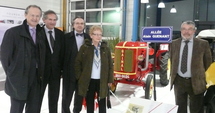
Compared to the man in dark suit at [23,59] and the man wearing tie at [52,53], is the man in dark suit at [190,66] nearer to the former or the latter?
the man wearing tie at [52,53]

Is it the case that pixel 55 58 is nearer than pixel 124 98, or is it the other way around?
pixel 55 58

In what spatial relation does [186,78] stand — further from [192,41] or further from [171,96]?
[171,96]

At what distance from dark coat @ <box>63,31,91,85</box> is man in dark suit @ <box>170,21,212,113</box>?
118cm

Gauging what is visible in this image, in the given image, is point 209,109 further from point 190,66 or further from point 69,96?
point 69,96

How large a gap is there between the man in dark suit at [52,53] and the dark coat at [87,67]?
0.27m

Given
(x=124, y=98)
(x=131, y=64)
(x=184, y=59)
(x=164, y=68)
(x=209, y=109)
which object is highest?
(x=184, y=59)

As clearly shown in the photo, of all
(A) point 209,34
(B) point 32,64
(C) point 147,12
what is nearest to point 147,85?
(A) point 209,34

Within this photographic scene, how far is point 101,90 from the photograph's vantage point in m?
2.52

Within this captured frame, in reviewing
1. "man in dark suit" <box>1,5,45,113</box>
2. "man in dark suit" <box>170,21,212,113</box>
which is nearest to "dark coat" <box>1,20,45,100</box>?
"man in dark suit" <box>1,5,45,113</box>

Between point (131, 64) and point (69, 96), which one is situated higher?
point (131, 64)

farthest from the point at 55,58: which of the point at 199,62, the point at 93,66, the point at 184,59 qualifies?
the point at 199,62

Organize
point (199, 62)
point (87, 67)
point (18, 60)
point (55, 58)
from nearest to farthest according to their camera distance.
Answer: point (18, 60) → point (199, 62) → point (87, 67) → point (55, 58)

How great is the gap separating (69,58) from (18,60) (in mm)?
699

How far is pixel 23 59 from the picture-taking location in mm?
2115
